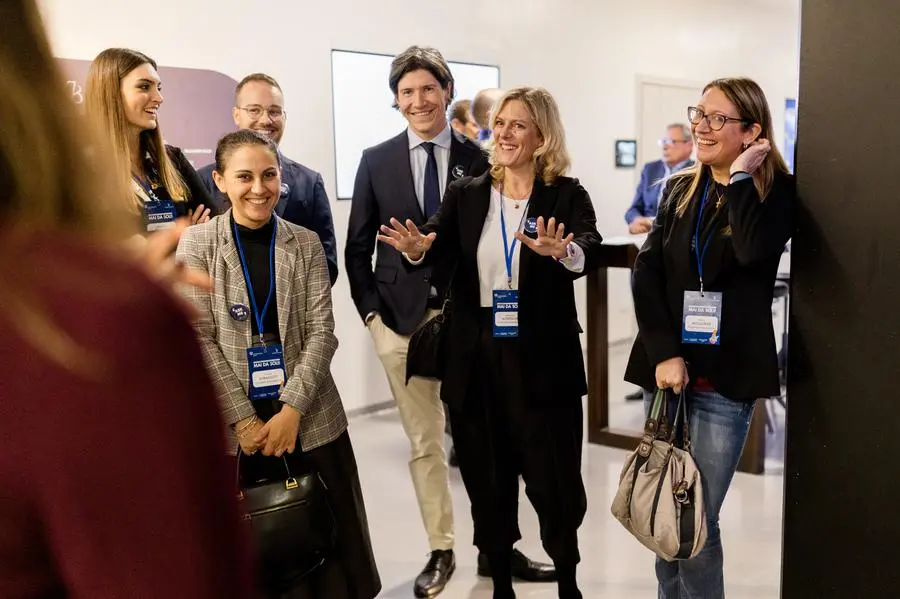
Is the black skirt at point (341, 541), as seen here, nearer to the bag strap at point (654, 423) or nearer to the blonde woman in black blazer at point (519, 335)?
the blonde woman in black blazer at point (519, 335)

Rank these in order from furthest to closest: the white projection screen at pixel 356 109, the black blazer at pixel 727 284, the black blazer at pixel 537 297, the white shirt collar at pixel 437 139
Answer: the white projection screen at pixel 356 109
the white shirt collar at pixel 437 139
the black blazer at pixel 537 297
the black blazer at pixel 727 284

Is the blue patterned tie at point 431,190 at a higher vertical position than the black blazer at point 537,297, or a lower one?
higher

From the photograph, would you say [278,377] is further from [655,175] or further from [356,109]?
[655,175]

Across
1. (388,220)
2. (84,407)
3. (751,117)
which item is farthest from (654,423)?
(84,407)

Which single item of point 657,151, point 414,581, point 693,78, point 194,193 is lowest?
point 414,581

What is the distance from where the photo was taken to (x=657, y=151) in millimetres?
7922

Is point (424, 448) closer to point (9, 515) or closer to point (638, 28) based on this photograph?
point (9, 515)

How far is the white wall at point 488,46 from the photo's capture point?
14.5 ft

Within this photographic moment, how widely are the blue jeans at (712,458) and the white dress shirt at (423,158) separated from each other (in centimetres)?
121

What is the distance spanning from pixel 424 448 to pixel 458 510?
2.73 feet

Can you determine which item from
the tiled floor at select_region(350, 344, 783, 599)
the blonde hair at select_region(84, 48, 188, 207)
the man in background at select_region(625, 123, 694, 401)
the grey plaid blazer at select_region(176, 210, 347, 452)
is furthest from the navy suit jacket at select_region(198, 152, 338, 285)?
the man in background at select_region(625, 123, 694, 401)

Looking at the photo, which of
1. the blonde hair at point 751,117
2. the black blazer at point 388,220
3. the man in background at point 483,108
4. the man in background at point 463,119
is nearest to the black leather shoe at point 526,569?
the black blazer at point 388,220

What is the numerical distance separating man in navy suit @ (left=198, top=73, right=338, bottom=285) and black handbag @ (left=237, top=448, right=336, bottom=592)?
1.04 metres

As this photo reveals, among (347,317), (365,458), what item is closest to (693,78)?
(347,317)
